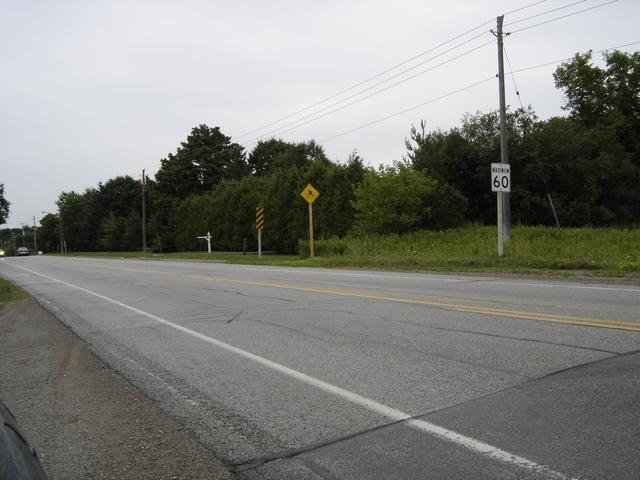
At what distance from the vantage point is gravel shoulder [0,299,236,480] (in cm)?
375

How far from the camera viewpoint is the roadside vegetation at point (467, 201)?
904 inches

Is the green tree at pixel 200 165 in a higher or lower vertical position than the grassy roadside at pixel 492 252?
higher

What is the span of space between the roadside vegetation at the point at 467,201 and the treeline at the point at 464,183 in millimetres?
98

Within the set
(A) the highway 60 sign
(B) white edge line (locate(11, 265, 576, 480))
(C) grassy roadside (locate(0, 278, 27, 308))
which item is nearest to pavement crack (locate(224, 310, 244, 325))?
(B) white edge line (locate(11, 265, 576, 480))

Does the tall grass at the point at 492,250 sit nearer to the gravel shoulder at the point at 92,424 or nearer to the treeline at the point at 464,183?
the treeline at the point at 464,183

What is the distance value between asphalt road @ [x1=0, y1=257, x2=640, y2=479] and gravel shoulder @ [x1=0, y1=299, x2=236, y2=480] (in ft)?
0.67

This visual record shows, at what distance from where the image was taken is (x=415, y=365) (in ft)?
19.1

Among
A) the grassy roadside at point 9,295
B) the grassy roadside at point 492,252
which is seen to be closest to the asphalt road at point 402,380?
the grassy roadside at point 9,295

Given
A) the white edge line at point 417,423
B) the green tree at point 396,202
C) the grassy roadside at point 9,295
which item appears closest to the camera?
the white edge line at point 417,423

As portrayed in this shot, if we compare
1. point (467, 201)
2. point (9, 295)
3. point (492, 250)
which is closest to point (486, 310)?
point (492, 250)

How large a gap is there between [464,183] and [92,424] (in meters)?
39.3

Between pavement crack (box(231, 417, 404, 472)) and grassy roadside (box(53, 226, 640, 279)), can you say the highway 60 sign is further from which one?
pavement crack (box(231, 417, 404, 472))

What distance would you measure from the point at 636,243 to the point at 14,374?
67.7 ft

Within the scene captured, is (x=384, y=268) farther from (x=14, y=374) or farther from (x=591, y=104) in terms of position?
(x=591, y=104)
